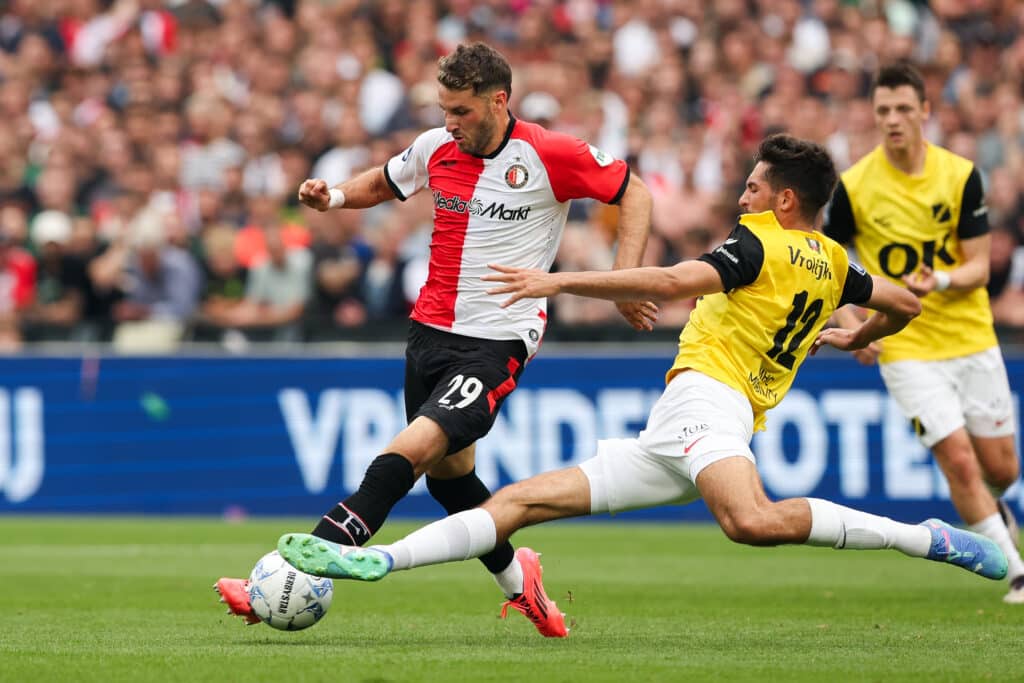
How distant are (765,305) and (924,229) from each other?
102 inches

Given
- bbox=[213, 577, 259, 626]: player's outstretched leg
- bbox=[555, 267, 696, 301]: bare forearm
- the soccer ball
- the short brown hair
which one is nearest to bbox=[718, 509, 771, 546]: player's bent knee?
bbox=[555, 267, 696, 301]: bare forearm

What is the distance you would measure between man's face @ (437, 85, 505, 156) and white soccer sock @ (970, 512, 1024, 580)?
3.66 m

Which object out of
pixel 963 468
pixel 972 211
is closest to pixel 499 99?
pixel 972 211

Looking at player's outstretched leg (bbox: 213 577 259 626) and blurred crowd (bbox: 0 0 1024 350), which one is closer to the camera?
player's outstretched leg (bbox: 213 577 259 626)

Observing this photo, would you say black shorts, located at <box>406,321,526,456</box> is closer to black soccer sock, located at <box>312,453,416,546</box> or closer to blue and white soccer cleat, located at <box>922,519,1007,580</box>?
black soccer sock, located at <box>312,453,416,546</box>

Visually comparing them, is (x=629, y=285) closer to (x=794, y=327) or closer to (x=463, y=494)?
(x=794, y=327)

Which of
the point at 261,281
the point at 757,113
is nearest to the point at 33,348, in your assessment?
the point at 261,281

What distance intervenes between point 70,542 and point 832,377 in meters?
6.67

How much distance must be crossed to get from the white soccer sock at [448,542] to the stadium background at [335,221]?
773 centimetres

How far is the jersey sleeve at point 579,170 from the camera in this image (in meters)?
7.94

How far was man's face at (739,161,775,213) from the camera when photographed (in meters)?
7.47

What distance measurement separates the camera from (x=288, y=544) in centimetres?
659

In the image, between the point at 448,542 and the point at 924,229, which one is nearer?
the point at 448,542

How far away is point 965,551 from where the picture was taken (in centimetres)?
734
